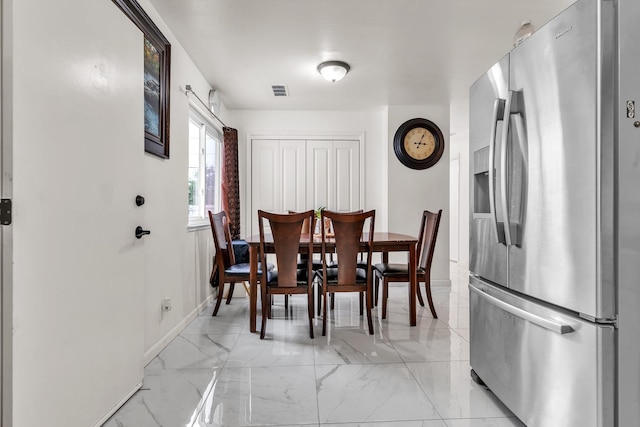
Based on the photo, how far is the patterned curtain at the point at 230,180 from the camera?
4.35 meters

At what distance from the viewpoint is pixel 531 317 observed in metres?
1.42

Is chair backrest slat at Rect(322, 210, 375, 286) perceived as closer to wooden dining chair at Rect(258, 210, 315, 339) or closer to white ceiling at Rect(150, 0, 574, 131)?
wooden dining chair at Rect(258, 210, 315, 339)

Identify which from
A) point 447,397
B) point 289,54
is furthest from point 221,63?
point 447,397

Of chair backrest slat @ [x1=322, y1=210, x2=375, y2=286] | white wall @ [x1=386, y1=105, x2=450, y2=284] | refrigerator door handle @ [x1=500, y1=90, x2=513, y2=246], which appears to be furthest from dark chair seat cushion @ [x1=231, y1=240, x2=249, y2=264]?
refrigerator door handle @ [x1=500, y1=90, x2=513, y2=246]

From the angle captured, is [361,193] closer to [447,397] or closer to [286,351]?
[286,351]

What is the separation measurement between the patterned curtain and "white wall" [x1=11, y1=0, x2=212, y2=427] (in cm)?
237

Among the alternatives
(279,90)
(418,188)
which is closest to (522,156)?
(279,90)

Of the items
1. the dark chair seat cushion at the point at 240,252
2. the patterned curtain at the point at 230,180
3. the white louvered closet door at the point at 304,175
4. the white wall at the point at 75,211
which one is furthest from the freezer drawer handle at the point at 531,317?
the white louvered closet door at the point at 304,175

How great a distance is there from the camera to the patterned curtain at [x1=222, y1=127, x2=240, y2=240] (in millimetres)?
4352

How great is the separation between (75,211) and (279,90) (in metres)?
3.08

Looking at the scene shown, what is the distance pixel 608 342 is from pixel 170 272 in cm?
264

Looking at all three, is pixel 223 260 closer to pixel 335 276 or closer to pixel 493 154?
pixel 335 276

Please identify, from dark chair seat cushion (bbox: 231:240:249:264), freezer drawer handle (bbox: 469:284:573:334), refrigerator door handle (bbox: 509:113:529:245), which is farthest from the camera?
dark chair seat cushion (bbox: 231:240:249:264)

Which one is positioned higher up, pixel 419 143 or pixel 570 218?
pixel 419 143
